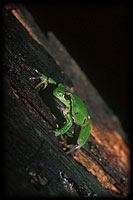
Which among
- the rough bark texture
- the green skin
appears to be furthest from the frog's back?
the rough bark texture

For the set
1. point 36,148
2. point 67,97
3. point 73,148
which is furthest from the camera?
point 67,97

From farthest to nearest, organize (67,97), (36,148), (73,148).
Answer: (67,97), (73,148), (36,148)

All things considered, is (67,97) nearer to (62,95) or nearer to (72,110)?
(62,95)

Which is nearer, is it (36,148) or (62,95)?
(36,148)

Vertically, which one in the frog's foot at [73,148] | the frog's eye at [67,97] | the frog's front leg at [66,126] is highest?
the frog's eye at [67,97]

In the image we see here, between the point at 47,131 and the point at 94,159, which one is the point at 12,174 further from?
the point at 94,159

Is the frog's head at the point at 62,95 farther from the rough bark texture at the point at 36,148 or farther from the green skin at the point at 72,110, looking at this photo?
the rough bark texture at the point at 36,148

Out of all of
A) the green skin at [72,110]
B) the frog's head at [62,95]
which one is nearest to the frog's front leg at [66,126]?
the green skin at [72,110]

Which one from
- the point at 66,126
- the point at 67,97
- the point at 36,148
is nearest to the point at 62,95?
the point at 67,97

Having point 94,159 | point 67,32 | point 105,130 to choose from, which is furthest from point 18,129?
point 67,32
